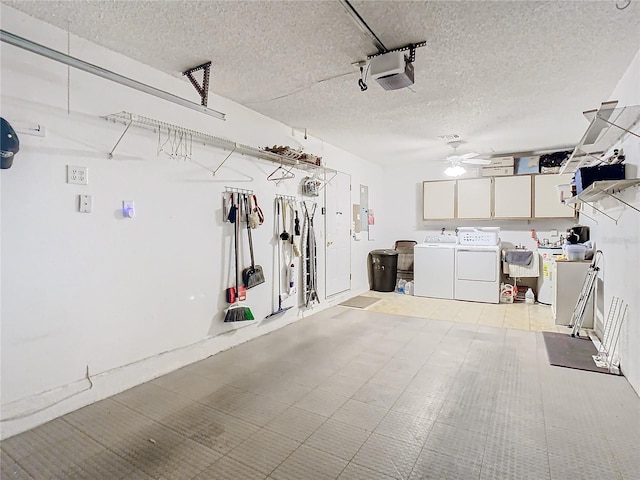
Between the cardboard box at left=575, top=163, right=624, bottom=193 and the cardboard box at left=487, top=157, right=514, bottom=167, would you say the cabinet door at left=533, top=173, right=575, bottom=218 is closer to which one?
the cardboard box at left=487, top=157, right=514, bottom=167

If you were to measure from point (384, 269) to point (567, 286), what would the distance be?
2.98 meters

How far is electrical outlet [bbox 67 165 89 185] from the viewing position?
91.7 inches

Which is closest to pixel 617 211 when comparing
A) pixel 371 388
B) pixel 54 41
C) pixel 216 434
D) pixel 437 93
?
pixel 437 93

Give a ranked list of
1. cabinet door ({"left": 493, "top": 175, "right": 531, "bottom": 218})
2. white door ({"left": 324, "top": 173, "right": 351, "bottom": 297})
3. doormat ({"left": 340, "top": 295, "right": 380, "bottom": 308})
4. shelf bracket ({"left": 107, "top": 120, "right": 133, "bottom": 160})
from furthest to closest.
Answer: cabinet door ({"left": 493, "top": 175, "right": 531, "bottom": 218}), doormat ({"left": 340, "top": 295, "right": 380, "bottom": 308}), white door ({"left": 324, "top": 173, "right": 351, "bottom": 297}), shelf bracket ({"left": 107, "top": 120, "right": 133, "bottom": 160})

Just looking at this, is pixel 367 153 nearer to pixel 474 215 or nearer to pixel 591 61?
pixel 474 215

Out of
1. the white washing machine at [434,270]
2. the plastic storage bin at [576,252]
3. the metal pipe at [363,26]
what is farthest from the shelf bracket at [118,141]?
the plastic storage bin at [576,252]

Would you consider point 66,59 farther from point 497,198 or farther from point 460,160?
point 497,198

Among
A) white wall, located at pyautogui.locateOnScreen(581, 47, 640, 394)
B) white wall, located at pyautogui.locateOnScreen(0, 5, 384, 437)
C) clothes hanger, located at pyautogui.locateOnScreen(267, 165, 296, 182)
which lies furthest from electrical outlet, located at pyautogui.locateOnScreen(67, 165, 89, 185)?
white wall, located at pyautogui.locateOnScreen(581, 47, 640, 394)

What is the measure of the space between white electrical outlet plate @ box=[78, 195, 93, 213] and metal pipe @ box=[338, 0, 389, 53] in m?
2.11

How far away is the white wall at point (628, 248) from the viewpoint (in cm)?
257

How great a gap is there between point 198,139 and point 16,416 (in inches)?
94.9

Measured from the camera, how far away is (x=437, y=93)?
3.39 metres

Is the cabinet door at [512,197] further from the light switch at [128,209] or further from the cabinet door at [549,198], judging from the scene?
the light switch at [128,209]

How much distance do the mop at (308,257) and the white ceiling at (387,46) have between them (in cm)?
143
